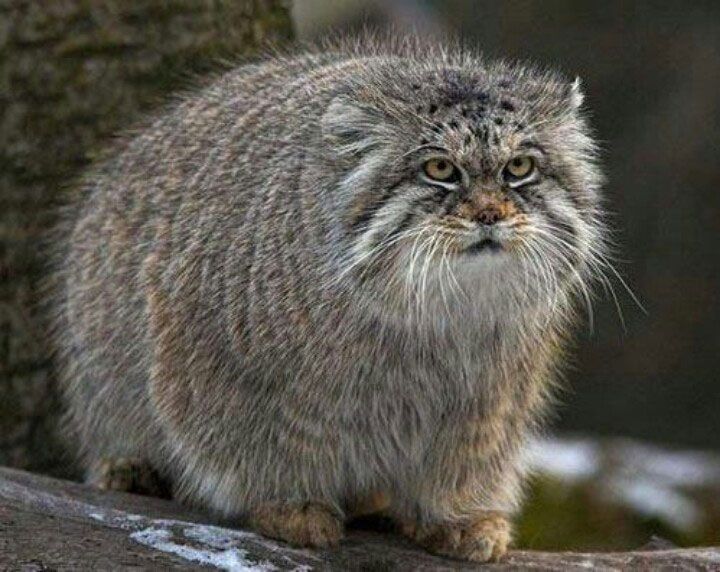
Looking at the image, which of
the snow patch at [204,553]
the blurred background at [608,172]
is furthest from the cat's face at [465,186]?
the blurred background at [608,172]

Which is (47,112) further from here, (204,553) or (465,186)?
(465,186)

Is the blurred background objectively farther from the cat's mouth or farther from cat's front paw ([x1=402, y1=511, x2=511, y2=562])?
the cat's mouth

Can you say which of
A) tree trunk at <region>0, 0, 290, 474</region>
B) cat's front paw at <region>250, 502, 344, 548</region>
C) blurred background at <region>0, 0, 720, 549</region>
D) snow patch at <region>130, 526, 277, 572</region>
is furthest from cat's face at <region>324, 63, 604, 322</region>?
tree trunk at <region>0, 0, 290, 474</region>

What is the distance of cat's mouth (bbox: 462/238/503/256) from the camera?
602cm

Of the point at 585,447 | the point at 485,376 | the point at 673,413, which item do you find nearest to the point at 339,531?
the point at 485,376

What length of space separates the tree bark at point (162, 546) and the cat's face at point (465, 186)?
3.19ft

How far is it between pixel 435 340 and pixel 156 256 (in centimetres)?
135

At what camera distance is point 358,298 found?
6.41 m

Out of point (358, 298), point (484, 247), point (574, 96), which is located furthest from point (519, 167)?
point (358, 298)

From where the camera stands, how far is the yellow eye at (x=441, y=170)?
6.10 m

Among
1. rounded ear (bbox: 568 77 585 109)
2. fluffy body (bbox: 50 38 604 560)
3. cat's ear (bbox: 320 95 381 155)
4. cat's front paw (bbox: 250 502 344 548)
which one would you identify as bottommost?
cat's front paw (bbox: 250 502 344 548)

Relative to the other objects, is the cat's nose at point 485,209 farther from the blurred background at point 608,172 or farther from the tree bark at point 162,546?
the blurred background at point 608,172

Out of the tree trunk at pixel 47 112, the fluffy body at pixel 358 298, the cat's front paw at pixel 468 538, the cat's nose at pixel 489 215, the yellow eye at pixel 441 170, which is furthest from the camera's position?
the tree trunk at pixel 47 112

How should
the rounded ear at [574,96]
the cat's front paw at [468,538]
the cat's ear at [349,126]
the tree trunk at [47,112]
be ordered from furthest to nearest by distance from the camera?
1. the tree trunk at [47,112]
2. the cat's front paw at [468,538]
3. the rounded ear at [574,96]
4. the cat's ear at [349,126]
